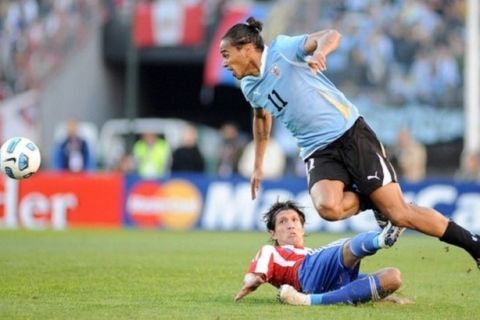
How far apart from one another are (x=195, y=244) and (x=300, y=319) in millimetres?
9806

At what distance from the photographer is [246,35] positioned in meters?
9.59

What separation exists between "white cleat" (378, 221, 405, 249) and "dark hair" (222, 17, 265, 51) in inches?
71.0

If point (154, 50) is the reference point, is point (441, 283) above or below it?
below

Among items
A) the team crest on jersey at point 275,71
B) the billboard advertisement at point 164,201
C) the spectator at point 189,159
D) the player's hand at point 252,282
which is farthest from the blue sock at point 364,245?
the spectator at point 189,159

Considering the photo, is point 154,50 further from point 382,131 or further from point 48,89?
point 382,131

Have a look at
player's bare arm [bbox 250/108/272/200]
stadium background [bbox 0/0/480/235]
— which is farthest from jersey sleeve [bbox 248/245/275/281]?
stadium background [bbox 0/0/480/235]

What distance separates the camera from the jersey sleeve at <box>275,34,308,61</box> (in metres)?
9.39

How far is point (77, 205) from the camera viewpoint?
24281 mm

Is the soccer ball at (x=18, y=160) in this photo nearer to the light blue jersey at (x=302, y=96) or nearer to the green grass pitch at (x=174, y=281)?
the green grass pitch at (x=174, y=281)

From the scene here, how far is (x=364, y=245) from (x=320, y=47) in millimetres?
1548

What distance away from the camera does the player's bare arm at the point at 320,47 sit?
28.8 ft

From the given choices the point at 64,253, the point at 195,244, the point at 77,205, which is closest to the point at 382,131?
the point at 77,205

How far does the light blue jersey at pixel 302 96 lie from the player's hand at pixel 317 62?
1.74ft

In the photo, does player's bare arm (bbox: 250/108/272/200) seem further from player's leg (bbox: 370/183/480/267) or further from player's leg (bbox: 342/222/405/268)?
player's leg (bbox: 342/222/405/268)
